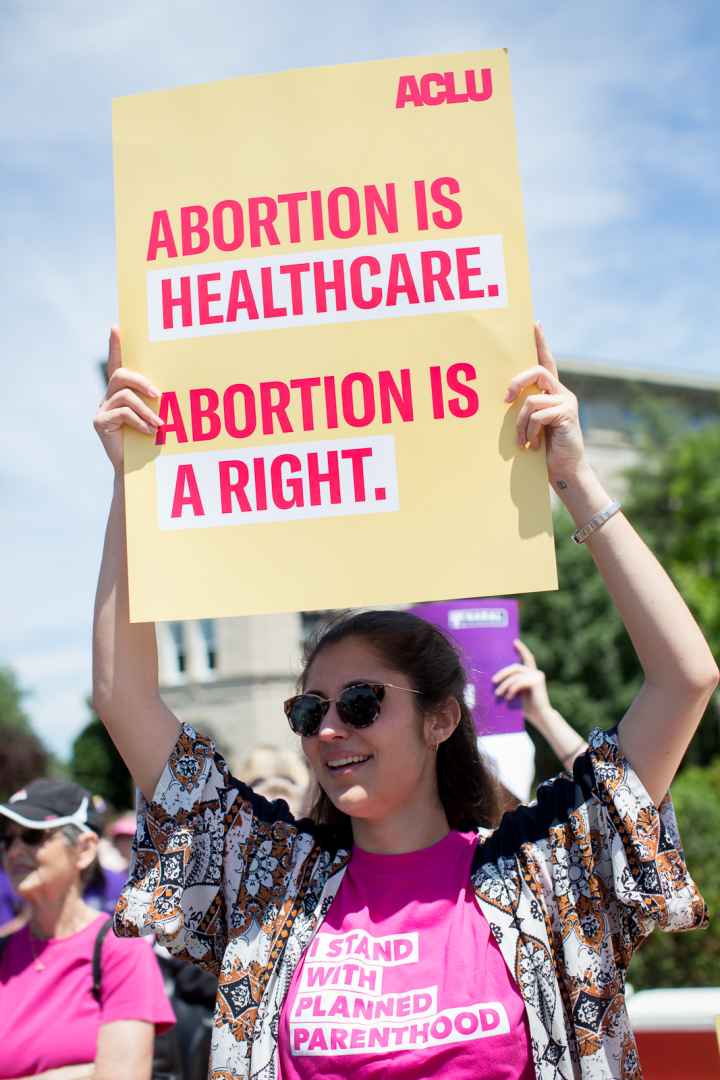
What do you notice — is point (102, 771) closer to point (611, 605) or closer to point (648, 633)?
point (611, 605)

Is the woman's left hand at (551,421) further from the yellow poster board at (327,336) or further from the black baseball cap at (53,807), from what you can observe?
the black baseball cap at (53,807)

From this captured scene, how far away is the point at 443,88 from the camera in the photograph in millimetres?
2385

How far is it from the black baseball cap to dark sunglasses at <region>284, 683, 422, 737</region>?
179 cm

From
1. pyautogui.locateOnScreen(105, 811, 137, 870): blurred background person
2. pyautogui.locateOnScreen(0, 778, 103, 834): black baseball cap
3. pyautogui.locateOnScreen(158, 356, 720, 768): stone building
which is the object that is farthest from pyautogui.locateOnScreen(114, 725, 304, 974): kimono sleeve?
pyautogui.locateOnScreen(158, 356, 720, 768): stone building

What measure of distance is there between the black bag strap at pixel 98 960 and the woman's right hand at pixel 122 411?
1717mm

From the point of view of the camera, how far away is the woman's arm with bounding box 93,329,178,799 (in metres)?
2.37

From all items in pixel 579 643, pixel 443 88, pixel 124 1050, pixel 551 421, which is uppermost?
pixel 579 643

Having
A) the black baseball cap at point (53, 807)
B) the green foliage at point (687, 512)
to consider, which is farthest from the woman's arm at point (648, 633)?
the green foliage at point (687, 512)

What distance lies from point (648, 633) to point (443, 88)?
1.17 m

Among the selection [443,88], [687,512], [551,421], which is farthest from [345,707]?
[687,512]

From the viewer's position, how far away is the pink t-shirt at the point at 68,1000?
325cm

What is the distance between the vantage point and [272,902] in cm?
232

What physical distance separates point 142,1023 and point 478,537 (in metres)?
1.89

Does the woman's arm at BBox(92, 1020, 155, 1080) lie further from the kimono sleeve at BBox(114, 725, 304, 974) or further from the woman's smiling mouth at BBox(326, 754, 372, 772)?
the woman's smiling mouth at BBox(326, 754, 372, 772)
